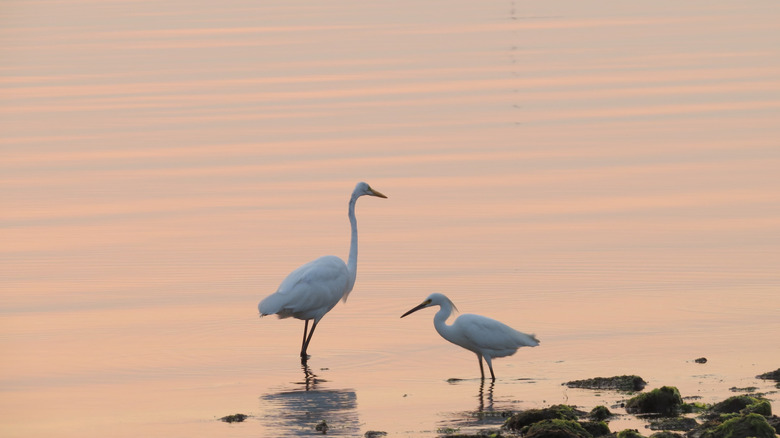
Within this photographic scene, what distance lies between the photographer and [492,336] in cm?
1329

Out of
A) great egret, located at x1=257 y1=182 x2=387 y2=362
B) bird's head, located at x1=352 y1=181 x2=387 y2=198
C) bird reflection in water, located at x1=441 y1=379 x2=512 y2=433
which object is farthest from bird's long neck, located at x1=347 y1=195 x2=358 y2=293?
bird reflection in water, located at x1=441 y1=379 x2=512 y2=433

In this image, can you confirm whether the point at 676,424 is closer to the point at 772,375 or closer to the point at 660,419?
the point at 660,419

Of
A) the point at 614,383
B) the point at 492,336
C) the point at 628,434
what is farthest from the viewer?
the point at 492,336

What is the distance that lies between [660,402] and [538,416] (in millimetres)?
1157

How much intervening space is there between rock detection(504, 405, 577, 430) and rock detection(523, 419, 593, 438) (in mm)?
318

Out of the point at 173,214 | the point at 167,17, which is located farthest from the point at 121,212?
the point at 167,17

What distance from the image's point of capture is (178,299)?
671 inches

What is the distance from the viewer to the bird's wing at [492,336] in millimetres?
13297

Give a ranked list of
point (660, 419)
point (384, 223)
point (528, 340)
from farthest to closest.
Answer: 1. point (384, 223)
2. point (528, 340)
3. point (660, 419)

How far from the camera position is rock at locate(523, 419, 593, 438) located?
10.1 metres

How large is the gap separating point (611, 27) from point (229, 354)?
2925cm

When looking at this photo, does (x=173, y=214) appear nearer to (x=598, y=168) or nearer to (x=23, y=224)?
(x=23, y=224)

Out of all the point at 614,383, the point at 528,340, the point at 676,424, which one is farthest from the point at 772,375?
the point at 528,340

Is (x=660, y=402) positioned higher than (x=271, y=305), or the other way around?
(x=271, y=305)
